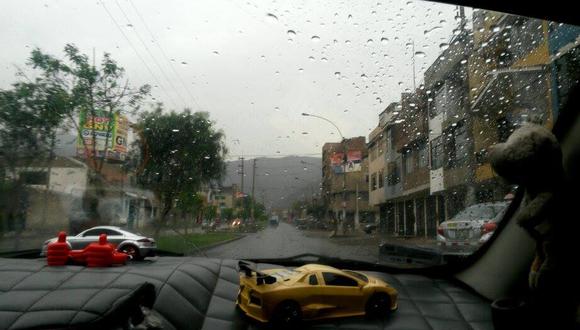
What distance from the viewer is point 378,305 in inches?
126

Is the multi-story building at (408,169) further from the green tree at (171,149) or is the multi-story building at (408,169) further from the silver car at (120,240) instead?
the silver car at (120,240)

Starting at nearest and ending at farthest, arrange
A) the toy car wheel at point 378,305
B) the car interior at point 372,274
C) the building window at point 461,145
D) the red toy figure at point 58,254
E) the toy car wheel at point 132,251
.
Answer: the car interior at point 372,274, the toy car wheel at point 378,305, the red toy figure at point 58,254, the building window at point 461,145, the toy car wheel at point 132,251

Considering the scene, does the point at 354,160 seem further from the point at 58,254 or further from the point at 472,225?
the point at 58,254

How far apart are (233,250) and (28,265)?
2.02 meters

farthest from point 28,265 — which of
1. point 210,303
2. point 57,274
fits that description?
point 210,303

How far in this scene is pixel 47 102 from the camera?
413 centimetres

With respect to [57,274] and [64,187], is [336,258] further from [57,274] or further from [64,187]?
[64,187]

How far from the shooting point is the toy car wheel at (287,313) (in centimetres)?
296

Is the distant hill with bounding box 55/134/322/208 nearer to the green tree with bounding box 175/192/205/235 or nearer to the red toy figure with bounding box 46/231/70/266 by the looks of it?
the green tree with bounding box 175/192/205/235

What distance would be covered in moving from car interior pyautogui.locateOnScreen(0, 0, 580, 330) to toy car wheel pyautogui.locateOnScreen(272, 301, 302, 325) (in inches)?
7.1

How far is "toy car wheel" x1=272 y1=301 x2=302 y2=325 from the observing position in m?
2.96

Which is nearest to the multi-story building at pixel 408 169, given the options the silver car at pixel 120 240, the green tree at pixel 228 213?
the silver car at pixel 120 240

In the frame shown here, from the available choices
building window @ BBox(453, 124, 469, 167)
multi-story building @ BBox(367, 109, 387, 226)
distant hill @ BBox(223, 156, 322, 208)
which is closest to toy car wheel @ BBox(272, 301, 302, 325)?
multi-story building @ BBox(367, 109, 387, 226)

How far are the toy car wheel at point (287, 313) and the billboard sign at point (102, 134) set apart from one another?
2336 mm
